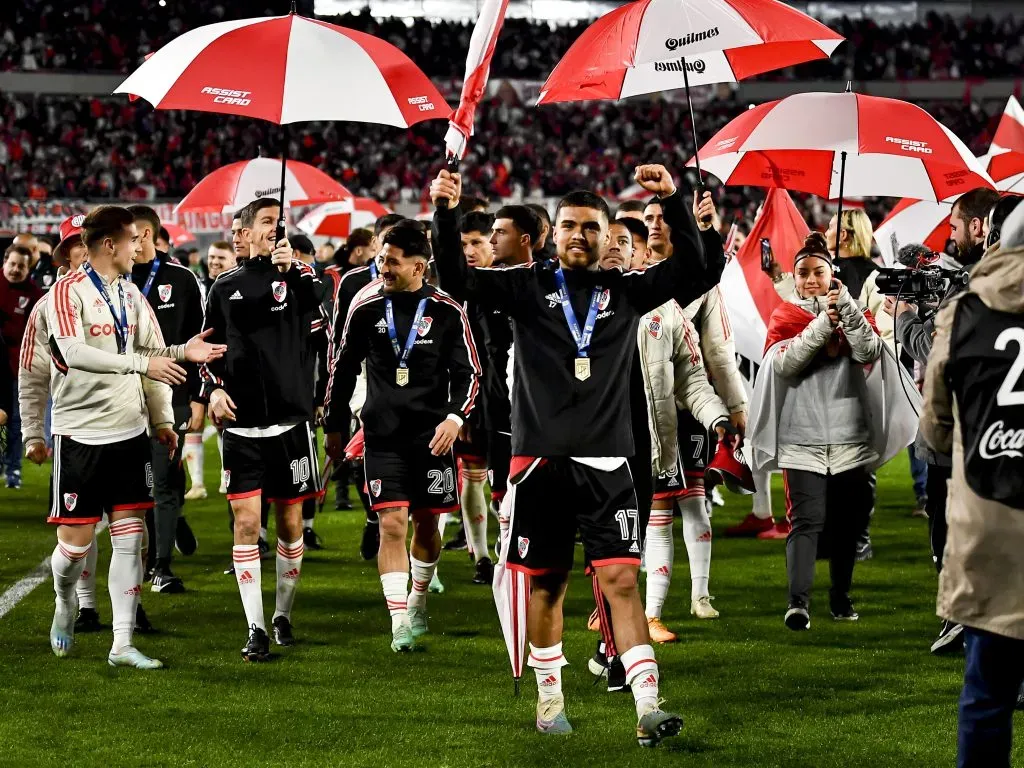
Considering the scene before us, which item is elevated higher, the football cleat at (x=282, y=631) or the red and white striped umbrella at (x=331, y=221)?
the red and white striped umbrella at (x=331, y=221)

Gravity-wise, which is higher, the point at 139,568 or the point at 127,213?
the point at 127,213

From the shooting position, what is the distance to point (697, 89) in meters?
40.1

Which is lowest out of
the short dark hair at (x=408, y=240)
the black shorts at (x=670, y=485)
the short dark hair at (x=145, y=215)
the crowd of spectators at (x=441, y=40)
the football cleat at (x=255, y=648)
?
the football cleat at (x=255, y=648)

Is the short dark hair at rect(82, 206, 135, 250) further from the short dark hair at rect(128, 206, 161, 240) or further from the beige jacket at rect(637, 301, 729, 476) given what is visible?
the beige jacket at rect(637, 301, 729, 476)

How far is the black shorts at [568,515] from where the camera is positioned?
17.0 feet

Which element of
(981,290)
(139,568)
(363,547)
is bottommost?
(363,547)

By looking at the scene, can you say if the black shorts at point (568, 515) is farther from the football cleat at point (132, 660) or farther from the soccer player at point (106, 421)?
the football cleat at point (132, 660)

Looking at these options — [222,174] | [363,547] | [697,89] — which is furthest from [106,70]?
[363,547]

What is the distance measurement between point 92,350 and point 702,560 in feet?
11.4

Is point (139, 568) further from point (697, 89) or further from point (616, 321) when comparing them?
point (697, 89)

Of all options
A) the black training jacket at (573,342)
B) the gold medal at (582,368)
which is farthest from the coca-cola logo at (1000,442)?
the gold medal at (582,368)

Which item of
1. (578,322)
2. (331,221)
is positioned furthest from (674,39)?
(331,221)

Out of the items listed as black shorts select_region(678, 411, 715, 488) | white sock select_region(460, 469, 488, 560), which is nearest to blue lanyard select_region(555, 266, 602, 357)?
black shorts select_region(678, 411, 715, 488)

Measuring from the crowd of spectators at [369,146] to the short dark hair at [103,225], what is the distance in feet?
92.1
